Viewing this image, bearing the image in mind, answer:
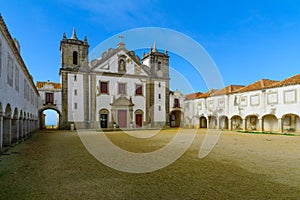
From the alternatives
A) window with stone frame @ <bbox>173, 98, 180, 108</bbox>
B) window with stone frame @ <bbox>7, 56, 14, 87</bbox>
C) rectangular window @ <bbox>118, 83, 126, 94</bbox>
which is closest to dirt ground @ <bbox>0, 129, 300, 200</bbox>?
window with stone frame @ <bbox>7, 56, 14, 87</bbox>

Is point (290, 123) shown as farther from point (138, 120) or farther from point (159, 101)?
point (138, 120)

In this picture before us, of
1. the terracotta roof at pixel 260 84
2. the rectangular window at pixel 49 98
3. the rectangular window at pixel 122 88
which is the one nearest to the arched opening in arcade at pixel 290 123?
the terracotta roof at pixel 260 84

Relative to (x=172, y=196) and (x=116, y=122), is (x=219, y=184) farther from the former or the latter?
(x=116, y=122)

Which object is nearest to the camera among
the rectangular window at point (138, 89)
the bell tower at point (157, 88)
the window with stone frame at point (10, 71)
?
the window with stone frame at point (10, 71)

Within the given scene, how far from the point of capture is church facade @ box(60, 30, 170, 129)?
2283 centimetres

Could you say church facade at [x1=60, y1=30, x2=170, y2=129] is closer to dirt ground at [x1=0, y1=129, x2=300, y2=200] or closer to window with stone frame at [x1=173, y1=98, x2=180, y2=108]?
window with stone frame at [x1=173, y1=98, x2=180, y2=108]

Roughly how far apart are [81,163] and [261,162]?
5572mm

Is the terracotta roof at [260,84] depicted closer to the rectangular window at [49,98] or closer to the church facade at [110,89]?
the church facade at [110,89]

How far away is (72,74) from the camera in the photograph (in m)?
23.0

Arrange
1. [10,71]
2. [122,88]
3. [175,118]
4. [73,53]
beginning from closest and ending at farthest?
[10,71] < [73,53] < [122,88] < [175,118]

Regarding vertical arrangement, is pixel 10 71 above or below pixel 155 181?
above

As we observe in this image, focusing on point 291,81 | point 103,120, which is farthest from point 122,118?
point 291,81

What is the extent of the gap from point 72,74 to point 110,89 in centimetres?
460

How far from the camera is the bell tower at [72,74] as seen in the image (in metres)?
22.4
